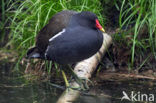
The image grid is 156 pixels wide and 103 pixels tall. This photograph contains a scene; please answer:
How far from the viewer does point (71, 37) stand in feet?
11.2

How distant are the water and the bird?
38 cm

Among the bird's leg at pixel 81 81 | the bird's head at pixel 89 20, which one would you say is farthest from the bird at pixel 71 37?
the bird's leg at pixel 81 81

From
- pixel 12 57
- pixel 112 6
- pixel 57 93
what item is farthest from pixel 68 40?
pixel 12 57

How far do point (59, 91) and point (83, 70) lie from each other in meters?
0.47

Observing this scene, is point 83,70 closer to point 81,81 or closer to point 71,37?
point 81,81

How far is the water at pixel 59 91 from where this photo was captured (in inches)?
129

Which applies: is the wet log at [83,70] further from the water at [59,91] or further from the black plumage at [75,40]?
the black plumage at [75,40]

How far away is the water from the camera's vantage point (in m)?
3.27

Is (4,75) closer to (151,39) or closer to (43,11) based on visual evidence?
(43,11)

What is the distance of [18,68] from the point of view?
4.91m

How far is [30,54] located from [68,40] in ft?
2.32

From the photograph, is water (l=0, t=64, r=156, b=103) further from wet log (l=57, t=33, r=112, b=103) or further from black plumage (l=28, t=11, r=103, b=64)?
black plumage (l=28, t=11, r=103, b=64)

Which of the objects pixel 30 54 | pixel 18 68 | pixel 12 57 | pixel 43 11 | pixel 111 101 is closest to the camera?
pixel 111 101

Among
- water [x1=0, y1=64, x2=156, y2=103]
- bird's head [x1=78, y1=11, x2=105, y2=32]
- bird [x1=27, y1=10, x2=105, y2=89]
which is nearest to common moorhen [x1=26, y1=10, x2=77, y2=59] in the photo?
bird [x1=27, y1=10, x2=105, y2=89]
